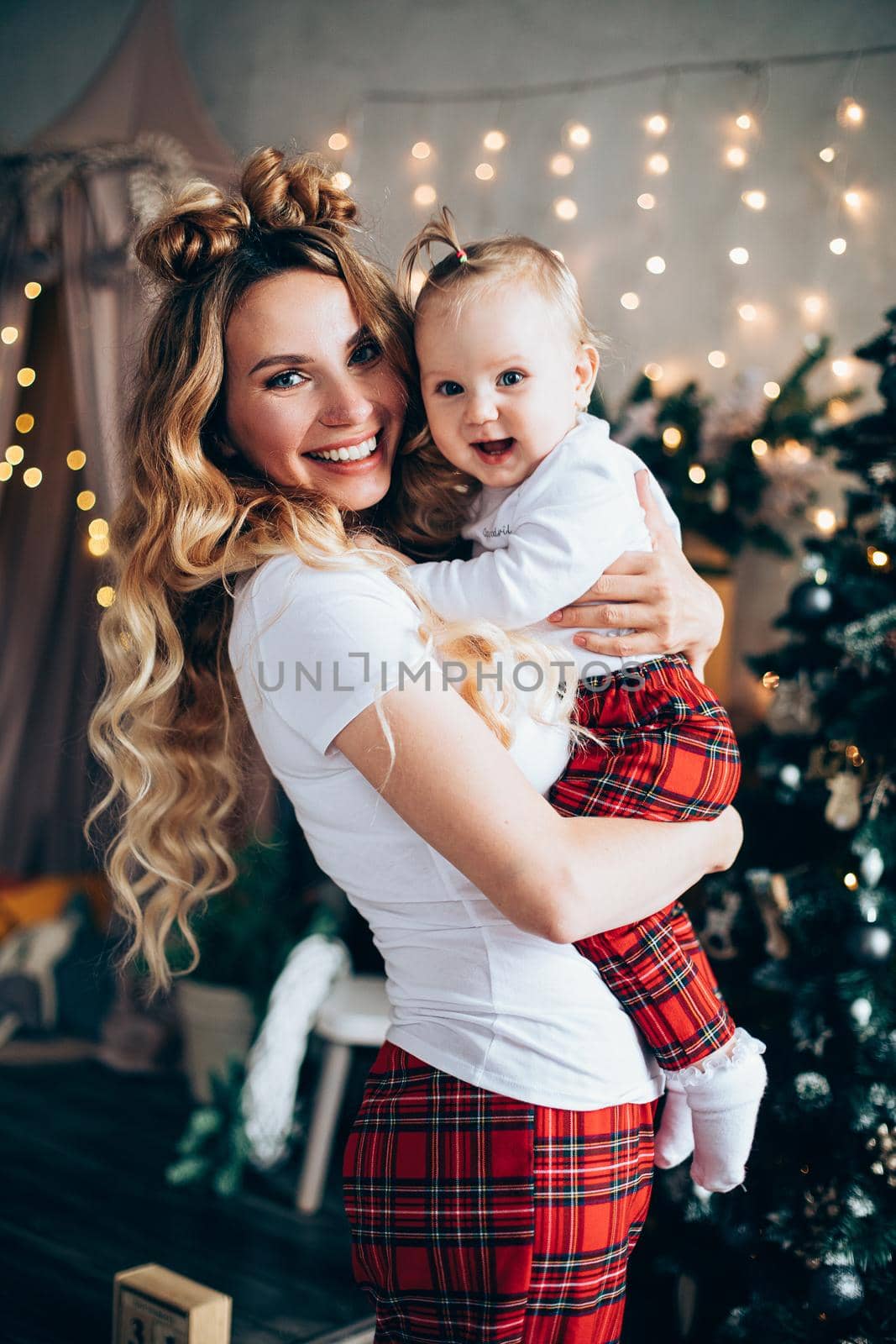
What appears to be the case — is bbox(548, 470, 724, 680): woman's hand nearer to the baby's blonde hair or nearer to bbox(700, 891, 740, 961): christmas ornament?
the baby's blonde hair

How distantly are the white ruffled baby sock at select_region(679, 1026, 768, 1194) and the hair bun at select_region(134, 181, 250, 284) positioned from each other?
1.04 metres

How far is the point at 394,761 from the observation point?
0.95 metres

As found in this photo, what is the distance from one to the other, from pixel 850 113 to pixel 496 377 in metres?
2.30

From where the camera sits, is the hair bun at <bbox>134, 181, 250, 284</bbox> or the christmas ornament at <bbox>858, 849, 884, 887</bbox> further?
the christmas ornament at <bbox>858, 849, 884, 887</bbox>

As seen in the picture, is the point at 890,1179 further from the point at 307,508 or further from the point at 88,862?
the point at 88,862

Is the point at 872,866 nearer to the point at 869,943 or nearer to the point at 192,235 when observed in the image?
the point at 869,943

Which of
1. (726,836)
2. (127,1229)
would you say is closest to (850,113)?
(726,836)

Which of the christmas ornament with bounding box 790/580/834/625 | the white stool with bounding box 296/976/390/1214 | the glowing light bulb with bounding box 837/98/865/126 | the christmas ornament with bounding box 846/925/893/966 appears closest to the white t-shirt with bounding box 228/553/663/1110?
the christmas ornament with bounding box 846/925/893/966

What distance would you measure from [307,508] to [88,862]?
9.72 ft

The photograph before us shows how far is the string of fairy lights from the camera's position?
2900mm

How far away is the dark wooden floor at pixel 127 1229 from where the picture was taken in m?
2.21

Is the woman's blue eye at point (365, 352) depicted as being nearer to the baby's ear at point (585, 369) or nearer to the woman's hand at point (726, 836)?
the baby's ear at point (585, 369)

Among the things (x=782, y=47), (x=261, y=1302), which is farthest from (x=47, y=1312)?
(x=782, y=47)

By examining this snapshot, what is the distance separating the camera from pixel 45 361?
3592 mm
